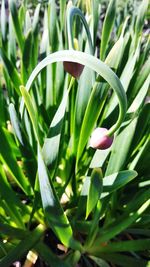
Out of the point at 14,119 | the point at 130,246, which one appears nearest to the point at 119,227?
the point at 130,246

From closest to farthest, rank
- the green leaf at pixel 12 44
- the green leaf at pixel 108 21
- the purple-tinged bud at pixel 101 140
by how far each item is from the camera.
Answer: the purple-tinged bud at pixel 101 140 < the green leaf at pixel 108 21 < the green leaf at pixel 12 44

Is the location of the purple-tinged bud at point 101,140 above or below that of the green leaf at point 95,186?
above

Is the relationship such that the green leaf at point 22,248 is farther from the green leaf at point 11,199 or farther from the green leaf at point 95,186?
the green leaf at point 95,186

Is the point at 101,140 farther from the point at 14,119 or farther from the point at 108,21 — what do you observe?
the point at 108,21

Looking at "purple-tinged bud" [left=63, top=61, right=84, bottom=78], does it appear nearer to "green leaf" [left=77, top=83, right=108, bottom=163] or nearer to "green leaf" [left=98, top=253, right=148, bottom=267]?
"green leaf" [left=77, top=83, right=108, bottom=163]

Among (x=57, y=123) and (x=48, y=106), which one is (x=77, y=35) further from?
(x=57, y=123)

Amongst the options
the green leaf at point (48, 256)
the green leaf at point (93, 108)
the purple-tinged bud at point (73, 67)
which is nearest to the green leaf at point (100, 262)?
the green leaf at point (48, 256)

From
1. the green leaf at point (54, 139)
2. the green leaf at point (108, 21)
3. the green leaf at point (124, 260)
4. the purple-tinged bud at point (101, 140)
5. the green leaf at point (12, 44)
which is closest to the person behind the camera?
the purple-tinged bud at point (101, 140)

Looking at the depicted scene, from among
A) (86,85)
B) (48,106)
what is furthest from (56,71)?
(86,85)
